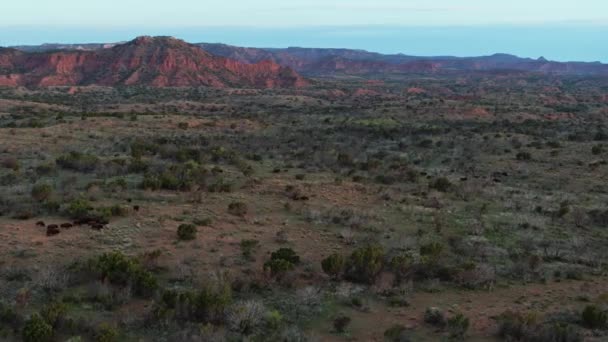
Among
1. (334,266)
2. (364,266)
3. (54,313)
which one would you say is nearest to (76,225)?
(54,313)

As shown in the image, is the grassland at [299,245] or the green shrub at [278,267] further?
the green shrub at [278,267]

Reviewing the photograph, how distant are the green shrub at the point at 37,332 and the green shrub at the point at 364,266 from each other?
5.55 m

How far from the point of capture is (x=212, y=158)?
83.4ft

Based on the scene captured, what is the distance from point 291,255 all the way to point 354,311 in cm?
254

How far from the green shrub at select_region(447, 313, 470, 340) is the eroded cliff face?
96.7 meters

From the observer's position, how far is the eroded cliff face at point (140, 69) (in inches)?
4045

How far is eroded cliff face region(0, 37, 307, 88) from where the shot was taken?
102750 millimetres

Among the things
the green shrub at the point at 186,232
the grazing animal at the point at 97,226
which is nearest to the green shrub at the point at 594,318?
the green shrub at the point at 186,232

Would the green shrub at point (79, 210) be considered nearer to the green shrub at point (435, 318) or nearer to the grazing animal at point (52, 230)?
the grazing animal at point (52, 230)

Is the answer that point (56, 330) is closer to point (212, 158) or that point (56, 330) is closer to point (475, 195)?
point (475, 195)

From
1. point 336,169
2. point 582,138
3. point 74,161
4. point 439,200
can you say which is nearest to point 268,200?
point 439,200

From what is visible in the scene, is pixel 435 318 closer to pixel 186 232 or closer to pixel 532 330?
pixel 532 330

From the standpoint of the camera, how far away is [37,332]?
7.86m

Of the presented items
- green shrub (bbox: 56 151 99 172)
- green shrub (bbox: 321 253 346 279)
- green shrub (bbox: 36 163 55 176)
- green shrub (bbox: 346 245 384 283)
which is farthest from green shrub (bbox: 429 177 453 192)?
green shrub (bbox: 36 163 55 176)
